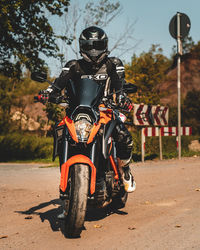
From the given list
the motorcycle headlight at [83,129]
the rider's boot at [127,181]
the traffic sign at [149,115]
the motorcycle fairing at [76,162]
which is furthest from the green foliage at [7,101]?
the motorcycle fairing at [76,162]

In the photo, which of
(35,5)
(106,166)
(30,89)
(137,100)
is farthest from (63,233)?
(30,89)

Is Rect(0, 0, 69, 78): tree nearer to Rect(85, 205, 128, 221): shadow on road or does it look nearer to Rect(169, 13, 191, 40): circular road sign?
Rect(169, 13, 191, 40): circular road sign

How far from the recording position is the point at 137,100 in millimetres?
38031

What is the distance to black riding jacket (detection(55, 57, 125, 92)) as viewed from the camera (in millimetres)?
4883

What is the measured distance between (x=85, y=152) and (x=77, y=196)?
1.59ft

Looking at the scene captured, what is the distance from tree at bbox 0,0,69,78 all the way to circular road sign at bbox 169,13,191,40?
270 inches

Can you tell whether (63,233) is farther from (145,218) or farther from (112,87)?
(112,87)

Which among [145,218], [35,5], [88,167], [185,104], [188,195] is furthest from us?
[185,104]

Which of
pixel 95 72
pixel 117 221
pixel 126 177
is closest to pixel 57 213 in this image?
pixel 117 221

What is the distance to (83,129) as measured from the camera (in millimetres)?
3953

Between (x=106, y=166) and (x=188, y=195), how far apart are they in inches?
98.2

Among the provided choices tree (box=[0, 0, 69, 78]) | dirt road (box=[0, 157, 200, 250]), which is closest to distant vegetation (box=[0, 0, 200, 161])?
tree (box=[0, 0, 69, 78])

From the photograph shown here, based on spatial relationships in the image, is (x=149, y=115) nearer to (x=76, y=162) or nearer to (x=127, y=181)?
(x=127, y=181)

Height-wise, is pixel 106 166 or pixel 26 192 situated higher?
pixel 106 166
